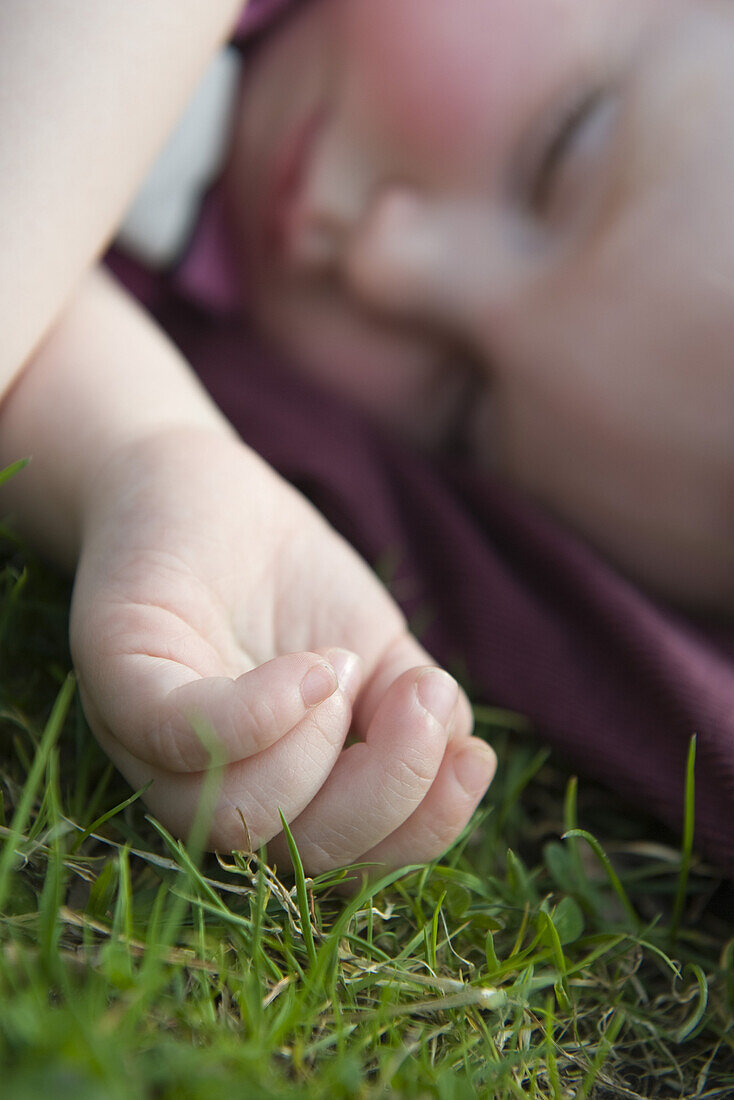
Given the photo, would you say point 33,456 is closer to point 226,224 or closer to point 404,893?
point 404,893

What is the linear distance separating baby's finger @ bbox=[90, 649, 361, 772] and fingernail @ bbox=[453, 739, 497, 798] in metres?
0.12

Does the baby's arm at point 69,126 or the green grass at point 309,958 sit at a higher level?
the baby's arm at point 69,126

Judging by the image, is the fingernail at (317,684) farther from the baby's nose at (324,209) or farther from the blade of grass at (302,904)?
the baby's nose at (324,209)

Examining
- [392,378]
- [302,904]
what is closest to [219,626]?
[302,904]

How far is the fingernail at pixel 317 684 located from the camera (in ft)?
1.80

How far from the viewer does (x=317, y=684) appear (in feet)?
1.81

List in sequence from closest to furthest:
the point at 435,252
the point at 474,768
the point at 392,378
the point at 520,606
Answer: the point at 474,768 < the point at 520,606 < the point at 435,252 < the point at 392,378

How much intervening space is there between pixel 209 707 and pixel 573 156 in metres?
0.88

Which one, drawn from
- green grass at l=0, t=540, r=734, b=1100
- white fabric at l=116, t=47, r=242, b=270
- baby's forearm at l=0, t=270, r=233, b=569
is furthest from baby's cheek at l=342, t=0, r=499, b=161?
green grass at l=0, t=540, r=734, b=1100

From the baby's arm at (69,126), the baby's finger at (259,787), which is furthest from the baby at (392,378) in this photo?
the baby's arm at (69,126)

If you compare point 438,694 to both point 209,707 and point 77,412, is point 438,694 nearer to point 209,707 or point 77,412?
point 209,707

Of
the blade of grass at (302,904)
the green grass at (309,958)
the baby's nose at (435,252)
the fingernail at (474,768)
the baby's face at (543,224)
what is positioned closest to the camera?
the green grass at (309,958)

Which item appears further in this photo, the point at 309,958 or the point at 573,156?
the point at 573,156

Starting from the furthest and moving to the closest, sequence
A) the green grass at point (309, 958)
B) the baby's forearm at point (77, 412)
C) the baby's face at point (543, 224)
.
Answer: the baby's face at point (543, 224), the baby's forearm at point (77, 412), the green grass at point (309, 958)
